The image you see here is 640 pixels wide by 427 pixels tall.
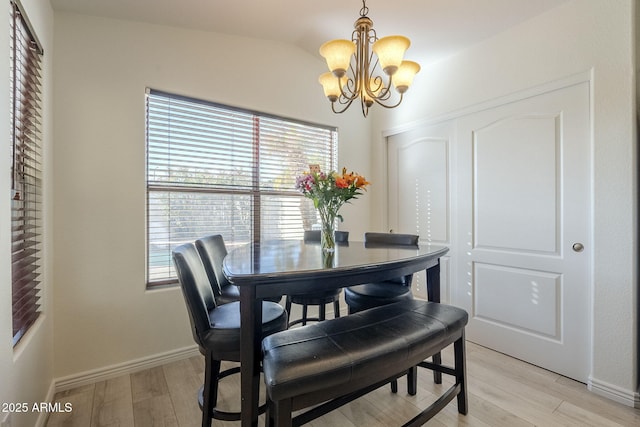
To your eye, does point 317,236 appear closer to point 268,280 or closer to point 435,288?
point 435,288

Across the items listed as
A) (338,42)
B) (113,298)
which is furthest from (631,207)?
(113,298)

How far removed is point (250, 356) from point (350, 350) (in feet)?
1.37

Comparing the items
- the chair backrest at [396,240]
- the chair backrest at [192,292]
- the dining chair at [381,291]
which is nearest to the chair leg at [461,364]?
the dining chair at [381,291]

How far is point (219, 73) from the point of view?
2592 millimetres

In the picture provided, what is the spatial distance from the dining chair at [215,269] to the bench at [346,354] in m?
0.77

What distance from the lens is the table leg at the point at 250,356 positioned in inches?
46.4

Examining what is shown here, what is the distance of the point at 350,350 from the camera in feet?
3.85

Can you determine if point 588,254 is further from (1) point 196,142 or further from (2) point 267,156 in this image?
(1) point 196,142

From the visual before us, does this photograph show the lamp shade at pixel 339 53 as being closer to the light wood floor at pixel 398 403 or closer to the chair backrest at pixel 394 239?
the chair backrest at pixel 394 239

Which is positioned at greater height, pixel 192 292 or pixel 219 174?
pixel 219 174

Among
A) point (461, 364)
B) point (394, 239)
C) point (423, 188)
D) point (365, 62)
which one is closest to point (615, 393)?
point (461, 364)

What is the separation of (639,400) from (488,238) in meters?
1.30

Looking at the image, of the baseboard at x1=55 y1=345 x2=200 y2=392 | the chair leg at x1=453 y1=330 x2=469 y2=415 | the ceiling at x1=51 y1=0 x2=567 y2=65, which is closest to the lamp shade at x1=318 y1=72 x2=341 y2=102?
the ceiling at x1=51 y1=0 x2=567 y2=65

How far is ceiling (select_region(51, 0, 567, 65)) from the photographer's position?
2.10m
